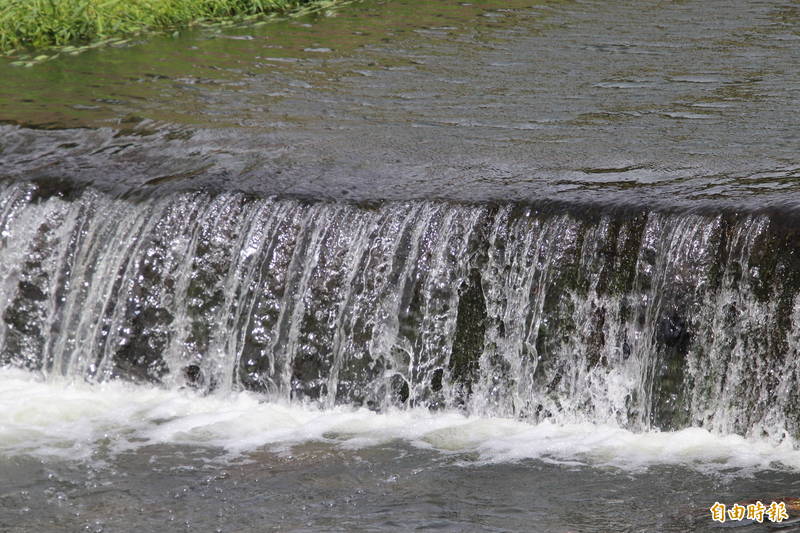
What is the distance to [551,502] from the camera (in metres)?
5.12

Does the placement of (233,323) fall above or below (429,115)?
below

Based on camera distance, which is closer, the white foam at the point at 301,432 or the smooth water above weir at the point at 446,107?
the white foam at the point at 301,432

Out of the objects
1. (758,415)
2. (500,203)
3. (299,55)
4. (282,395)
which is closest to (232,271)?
(282,395)

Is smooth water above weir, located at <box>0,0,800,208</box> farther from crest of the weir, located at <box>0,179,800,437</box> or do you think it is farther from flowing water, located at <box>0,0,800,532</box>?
crest of the weir, located at <box>0,179,800,437</box>

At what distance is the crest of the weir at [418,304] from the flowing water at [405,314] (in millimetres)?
12

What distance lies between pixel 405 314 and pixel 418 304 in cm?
8

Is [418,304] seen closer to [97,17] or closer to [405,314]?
[405,314]

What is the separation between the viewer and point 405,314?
6465 mm

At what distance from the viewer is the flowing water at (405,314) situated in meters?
5.34

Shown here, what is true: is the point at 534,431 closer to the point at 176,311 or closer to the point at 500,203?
the point at 500,203

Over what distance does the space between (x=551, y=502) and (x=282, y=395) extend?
187 centimetres

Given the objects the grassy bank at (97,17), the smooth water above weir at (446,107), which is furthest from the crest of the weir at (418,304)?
the grassy bank at (97,17)

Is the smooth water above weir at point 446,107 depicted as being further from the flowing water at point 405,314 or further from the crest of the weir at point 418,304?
the crest of the weir at point 418,304

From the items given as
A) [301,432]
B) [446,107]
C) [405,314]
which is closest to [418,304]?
[405,314]
